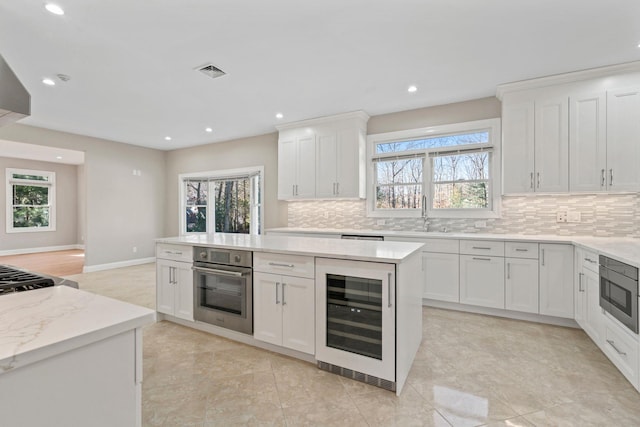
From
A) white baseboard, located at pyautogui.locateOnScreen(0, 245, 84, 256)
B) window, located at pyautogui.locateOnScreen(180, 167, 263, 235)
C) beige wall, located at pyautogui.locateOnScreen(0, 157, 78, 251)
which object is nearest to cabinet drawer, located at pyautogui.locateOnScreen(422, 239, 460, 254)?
window, located at pyautogui.locateOnScreen(180, 167, 263, 235)

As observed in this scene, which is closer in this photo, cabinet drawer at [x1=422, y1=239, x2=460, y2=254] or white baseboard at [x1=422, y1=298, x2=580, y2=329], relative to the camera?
white baseboard at [x1=422, y1=298, x2=580, y2=329]

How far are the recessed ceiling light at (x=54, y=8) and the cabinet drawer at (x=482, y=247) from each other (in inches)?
167

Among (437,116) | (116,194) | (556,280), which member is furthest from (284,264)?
(116,194)

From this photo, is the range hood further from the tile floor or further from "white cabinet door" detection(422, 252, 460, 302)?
"white cabinet door" detection(422, 252, 460, 302)

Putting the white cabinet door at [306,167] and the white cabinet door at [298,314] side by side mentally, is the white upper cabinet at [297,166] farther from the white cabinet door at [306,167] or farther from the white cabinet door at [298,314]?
the white cabinet door at [298,314]

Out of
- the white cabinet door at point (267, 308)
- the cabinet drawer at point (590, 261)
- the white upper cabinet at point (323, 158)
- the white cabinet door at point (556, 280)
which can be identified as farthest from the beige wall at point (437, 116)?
the white cabinet door at point (267, 308)

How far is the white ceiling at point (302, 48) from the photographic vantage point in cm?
226

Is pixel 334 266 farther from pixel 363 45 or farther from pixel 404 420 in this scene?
pixel 363 45

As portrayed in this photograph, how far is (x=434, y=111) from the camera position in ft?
13.9

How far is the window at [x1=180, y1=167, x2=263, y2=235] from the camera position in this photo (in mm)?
6074

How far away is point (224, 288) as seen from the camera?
2701 mm

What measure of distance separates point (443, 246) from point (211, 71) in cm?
Result: 329

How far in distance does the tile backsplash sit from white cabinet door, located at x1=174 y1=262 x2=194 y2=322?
2.66 metres

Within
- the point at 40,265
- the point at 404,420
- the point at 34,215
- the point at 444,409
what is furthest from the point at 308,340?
the point at 34,215
